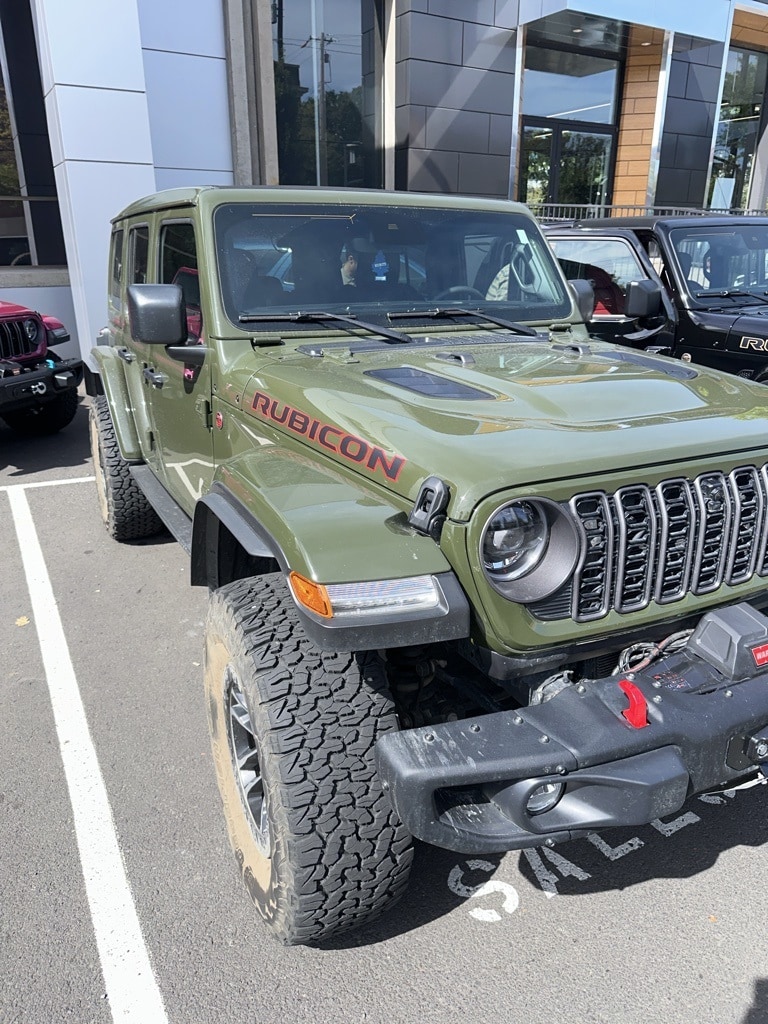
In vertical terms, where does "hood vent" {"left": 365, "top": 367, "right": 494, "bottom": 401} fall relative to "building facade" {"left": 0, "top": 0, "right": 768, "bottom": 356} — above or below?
below

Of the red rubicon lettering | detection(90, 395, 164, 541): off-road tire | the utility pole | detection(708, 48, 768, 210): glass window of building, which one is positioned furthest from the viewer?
detection(708, 48, 768, 210): glass window of building

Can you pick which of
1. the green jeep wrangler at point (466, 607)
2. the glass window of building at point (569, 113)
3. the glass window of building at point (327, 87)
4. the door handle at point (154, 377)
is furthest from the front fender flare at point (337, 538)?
the glass window of building at point (569, 113)

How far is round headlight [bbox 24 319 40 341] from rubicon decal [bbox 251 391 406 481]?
16.9 ft

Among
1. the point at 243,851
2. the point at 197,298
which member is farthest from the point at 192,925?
the point at 197,298

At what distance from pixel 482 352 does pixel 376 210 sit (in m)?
0.89

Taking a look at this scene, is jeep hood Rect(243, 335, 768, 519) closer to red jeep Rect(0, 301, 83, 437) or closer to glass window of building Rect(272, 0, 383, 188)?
red jeep Rect(0, 301, 83, 437)

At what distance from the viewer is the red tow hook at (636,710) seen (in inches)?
72.5

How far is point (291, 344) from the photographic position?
3.01 meters

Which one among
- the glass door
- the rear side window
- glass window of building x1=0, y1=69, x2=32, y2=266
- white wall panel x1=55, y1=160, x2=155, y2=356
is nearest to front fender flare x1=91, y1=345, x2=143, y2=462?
the rear side window

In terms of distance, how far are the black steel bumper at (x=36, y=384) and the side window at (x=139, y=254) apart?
2.54 meters

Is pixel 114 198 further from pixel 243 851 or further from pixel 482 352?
pixel 243 851

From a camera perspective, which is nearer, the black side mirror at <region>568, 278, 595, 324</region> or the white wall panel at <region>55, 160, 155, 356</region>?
the black side mirror at <region>568, 278, 595, 324</region>

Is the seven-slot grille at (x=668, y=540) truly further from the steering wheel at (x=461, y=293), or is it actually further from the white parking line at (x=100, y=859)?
the steering wheel at (x=461, y=293)

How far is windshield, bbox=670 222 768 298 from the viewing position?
5969 millimetres
